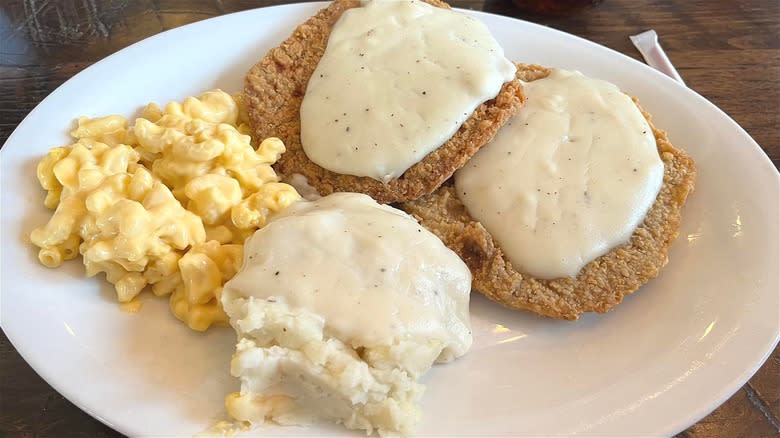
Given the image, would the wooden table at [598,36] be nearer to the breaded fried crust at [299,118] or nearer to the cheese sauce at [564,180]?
the cheese sauce at [564,180]

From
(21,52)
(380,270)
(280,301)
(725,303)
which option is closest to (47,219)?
(280,301)

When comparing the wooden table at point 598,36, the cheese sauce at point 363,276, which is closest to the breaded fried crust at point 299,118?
the cheese sauce at point 363,276

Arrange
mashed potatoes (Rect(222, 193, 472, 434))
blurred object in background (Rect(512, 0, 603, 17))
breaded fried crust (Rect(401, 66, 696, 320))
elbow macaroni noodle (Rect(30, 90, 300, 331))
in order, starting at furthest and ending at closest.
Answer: blurred object in background (Rect(512, 0, 603, 17))
breaded fried crust (Rect(401, 66, 696, 320))
elbow macaroni noodle (Rect(30, 90, 300, 331))
mashed potatoes (Rect(222, 193, 472, 434))

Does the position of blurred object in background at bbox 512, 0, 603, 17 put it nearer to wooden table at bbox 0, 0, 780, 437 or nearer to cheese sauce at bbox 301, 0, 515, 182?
wooden table at bbox 0, 0, 780, 437

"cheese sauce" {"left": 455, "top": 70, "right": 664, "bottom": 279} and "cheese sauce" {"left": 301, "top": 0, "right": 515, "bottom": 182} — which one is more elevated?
"cheese sauce" {"left": 301, "top": 0, "right": 515, "bottom": 182}

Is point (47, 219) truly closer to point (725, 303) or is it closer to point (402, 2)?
point (402, 2)

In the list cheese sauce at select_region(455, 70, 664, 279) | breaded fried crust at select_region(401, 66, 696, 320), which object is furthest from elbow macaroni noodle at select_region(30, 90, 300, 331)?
cheese sauce at select_region(455, 70, 664, 279)
